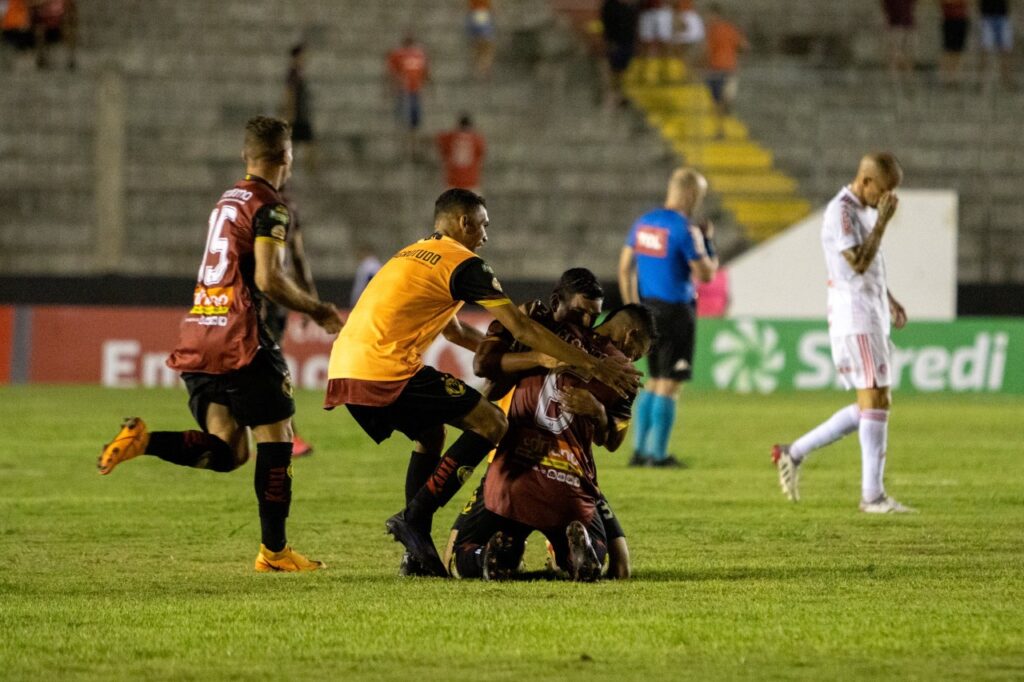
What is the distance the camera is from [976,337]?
2383 cm

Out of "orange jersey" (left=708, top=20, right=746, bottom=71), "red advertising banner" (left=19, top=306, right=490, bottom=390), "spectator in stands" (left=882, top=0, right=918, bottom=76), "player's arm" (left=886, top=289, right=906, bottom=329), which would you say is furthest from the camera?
"spectator in stands" (left=882, top=0, right=918, bottom=76)

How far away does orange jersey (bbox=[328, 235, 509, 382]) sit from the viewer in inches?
317

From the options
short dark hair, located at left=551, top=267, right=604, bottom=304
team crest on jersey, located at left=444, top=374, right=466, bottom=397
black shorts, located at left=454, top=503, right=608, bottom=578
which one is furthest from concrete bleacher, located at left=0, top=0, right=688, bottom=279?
black shorts, located at left=454, top=503, right=608, bottom=578

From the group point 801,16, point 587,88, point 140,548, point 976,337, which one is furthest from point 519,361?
point 801,16

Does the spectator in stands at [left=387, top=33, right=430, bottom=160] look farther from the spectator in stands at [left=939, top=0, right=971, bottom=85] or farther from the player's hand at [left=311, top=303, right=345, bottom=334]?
the player's hand at [left=311, top=303, right=345, bottom=334]

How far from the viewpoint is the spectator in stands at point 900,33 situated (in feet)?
101

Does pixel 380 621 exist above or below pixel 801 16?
below

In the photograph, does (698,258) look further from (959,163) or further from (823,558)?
(959,163)

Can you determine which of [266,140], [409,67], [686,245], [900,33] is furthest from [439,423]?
[900,33]

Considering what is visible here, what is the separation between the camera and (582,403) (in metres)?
7.82

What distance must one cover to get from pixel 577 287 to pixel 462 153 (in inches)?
774

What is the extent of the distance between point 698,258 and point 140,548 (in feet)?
19.4

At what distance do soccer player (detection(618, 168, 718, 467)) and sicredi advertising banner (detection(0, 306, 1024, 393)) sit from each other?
28.7ft

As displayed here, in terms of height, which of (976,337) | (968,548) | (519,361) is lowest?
(976,337)
